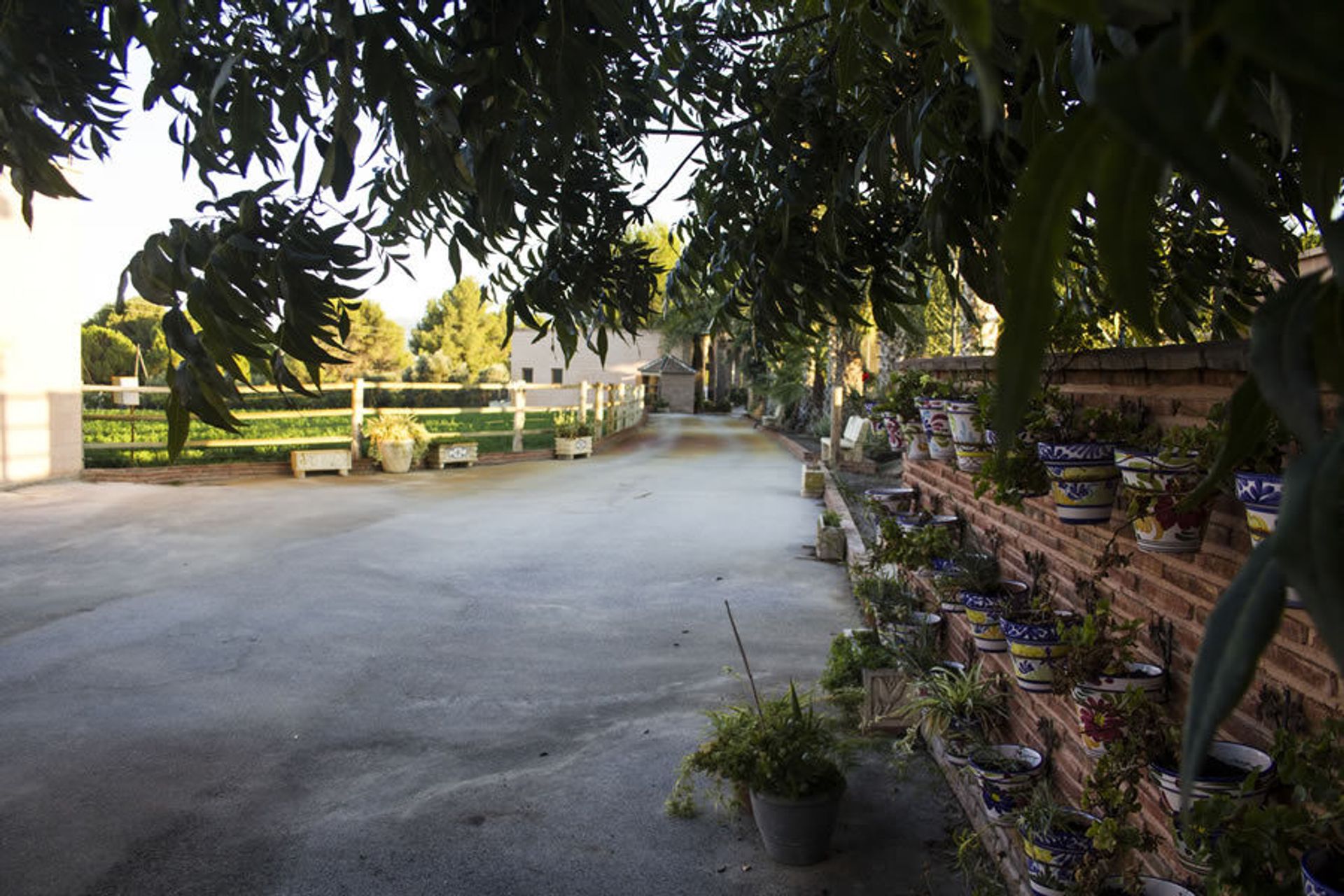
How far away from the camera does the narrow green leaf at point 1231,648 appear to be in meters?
0.42

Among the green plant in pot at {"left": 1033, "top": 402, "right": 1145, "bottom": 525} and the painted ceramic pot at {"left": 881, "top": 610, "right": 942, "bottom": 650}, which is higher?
the green plant in pot at {"left": 1033, "top": 402, "right": 1145, "bottom": 525}

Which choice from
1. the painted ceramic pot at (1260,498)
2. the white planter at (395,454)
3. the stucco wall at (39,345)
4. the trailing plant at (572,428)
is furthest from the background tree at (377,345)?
the painted ceramic pot at (1260,498)

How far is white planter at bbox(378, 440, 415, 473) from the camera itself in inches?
617

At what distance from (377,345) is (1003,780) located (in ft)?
144

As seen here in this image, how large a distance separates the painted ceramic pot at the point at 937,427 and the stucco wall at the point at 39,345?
1189 centimetres

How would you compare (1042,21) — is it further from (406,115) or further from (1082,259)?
(1082,259)

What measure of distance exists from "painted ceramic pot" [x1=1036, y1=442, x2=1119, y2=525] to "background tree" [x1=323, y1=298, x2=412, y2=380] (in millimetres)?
41016

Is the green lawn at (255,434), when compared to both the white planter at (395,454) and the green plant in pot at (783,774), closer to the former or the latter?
the white planter at (395,454)

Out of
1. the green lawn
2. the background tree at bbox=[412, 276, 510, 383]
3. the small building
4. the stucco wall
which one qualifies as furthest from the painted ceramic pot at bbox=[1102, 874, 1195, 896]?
the background tree at bbox=[412, 276, 510, 383]

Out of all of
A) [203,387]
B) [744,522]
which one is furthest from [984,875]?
[744,522]

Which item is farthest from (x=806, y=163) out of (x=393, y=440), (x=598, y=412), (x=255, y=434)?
(x=255, y=434)

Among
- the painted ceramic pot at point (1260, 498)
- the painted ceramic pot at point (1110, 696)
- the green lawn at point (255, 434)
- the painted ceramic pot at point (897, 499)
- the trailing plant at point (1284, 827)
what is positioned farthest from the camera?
the green lawn at point (255, 434)

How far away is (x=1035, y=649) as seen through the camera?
3.21 meters

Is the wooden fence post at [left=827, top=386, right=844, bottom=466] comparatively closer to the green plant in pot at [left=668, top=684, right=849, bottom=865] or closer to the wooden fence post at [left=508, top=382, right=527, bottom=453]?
the wooden fence post at [left=508, top=382, right=527, bottom=453]
